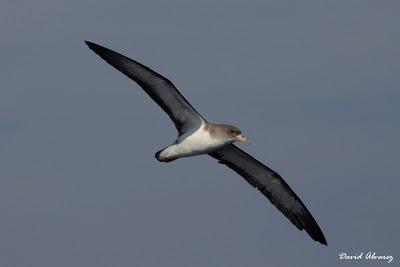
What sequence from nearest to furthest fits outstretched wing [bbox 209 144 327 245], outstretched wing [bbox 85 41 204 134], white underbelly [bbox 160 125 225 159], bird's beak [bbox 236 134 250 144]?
outstretched wing [bbox 85 41 204 134]
white underbelly [bbox 160 125 225 159]
bird's beak [bbox 236 134 250 144]
outstretched wing [bbox 209 144 327 245]

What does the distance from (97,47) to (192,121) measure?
3.57m

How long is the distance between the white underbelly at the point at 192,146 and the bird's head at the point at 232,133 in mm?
391

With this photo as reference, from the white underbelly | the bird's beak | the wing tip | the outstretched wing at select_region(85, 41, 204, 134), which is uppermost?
the wing tip

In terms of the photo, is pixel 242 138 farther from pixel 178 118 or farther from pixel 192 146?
pixel 178 118

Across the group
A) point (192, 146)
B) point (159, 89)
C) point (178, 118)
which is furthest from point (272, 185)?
point (159, 89)

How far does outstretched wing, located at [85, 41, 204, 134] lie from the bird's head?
80 cm

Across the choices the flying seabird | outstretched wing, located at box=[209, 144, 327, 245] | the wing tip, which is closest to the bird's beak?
the flying seabird

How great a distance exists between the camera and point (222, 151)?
114 ft

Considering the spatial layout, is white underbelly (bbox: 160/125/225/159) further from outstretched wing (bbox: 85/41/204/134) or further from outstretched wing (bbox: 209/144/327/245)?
outstretched wing (bbox: 209/144/327/245)

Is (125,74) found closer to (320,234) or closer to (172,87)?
(172,87)

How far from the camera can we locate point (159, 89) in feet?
105

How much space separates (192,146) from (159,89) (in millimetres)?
1949

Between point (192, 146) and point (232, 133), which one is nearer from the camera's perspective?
point (192, 146)

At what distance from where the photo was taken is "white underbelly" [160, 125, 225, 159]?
105 ft
